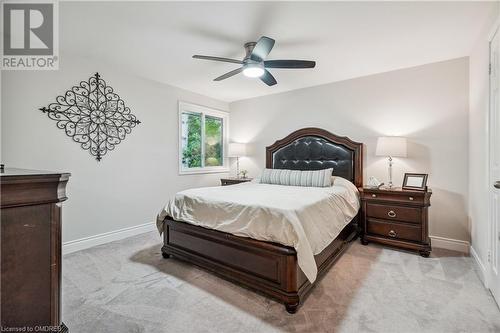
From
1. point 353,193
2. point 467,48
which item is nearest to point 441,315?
point 353,193

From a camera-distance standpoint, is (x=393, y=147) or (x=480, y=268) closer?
(x=480, y=268)

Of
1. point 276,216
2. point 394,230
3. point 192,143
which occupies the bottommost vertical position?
point 394,230

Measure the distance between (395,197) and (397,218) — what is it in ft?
0.88

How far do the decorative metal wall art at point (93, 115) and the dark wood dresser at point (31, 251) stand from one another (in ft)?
9.06

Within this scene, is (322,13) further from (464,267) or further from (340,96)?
(464,267)

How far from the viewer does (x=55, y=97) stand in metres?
2.97

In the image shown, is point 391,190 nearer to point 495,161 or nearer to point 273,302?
point 495,161

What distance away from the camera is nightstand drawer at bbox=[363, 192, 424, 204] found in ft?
9.77

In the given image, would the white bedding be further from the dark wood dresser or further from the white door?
the dark wood dresser

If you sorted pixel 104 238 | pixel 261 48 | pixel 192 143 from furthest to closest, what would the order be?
pixel 192 143
pixel 104 238
pixel 261 48

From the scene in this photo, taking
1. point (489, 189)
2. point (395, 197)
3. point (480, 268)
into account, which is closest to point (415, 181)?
point (395, 197)

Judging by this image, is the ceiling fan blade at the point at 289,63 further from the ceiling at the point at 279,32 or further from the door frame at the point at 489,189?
the door frame at the point at 489,189

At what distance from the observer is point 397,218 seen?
312cm

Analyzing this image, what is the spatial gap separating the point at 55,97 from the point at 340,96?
403 cm
